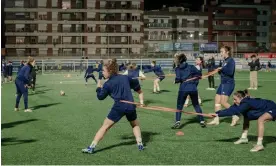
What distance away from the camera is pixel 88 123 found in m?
12.3

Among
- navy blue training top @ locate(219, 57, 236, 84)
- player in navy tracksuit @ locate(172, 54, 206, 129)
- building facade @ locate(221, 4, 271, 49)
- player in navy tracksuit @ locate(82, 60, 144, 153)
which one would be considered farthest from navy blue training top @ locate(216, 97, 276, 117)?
building facade @ locate(221, 4, 271, 49)

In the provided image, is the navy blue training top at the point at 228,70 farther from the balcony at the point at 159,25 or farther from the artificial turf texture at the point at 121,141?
the balcony at the point at 159,25

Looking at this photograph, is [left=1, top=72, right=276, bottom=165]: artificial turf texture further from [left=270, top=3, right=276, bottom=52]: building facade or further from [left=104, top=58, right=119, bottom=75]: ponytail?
[left=270, top=3, right=276, bottom=52]: building facade

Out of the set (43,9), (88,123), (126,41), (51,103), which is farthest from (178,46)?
(88,123)

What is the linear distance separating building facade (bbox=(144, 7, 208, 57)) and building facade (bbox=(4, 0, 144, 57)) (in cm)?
664

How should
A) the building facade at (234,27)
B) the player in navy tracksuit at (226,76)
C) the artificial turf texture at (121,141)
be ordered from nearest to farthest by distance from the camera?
the artificial turf texture at (121,141)
the player in navy tracksuit at (226,76)
the building facade at (234,27)

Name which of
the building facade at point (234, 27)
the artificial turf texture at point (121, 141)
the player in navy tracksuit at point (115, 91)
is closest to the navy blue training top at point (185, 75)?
the artificial turf texture at point (121, 141)

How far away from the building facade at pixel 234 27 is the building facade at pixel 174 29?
171 inches

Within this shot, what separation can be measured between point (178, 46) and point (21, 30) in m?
31.4

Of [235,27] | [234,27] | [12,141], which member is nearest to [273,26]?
[235,27]

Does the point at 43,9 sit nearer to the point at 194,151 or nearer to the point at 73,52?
the point at 73,52

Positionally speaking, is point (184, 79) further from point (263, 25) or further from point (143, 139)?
point (263, 25)

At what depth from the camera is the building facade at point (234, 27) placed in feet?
309

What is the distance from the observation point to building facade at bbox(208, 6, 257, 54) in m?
94.2
